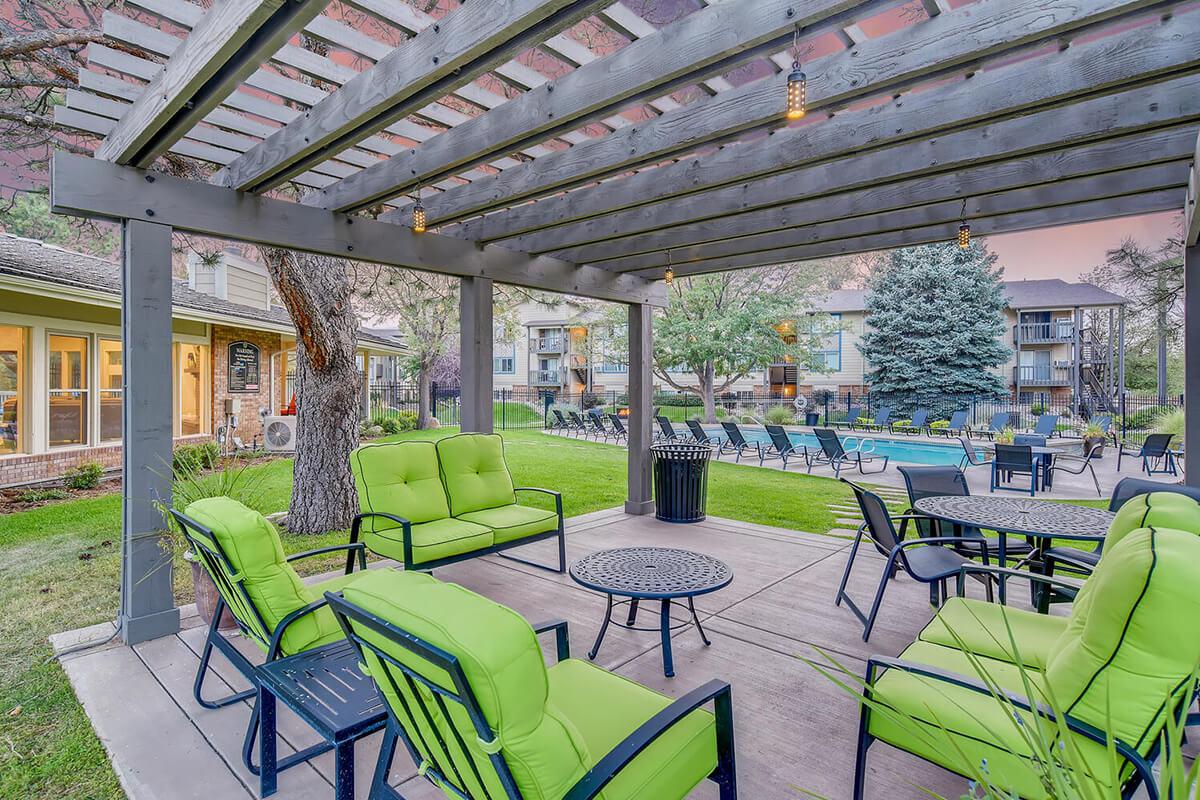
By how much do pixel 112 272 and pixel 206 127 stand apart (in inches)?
377

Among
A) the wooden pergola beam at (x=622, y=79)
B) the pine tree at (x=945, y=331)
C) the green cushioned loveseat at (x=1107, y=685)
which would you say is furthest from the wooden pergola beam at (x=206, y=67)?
the pine tree at (x=945, y=331)

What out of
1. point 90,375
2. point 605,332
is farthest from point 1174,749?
point 605,332

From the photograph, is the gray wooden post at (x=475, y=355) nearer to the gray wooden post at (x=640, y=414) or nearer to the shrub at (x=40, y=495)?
the gray wooden post at (x=640, y=414)

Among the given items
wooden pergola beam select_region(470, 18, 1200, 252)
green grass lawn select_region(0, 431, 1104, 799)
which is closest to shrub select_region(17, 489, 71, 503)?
green grass lawn select_region(0, 431, 1104, 799)

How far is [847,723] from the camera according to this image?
8.98 ft

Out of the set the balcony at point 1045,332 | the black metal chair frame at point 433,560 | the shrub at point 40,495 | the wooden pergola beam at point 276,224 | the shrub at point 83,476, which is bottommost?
the shrub at point 40,495

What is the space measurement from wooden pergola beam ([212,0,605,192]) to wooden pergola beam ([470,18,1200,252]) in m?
1.70

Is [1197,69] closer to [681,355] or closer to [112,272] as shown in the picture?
[112,272]

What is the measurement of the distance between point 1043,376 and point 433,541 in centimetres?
2853

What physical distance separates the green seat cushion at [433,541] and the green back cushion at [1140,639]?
3270 mm

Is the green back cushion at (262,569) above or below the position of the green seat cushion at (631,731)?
above

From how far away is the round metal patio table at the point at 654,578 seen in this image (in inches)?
120

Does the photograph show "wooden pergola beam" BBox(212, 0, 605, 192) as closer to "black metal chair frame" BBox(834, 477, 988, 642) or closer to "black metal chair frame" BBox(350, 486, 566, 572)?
"black metal chair frame" BBox(350, 486, 566, 572)

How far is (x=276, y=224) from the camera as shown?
4.23 m
